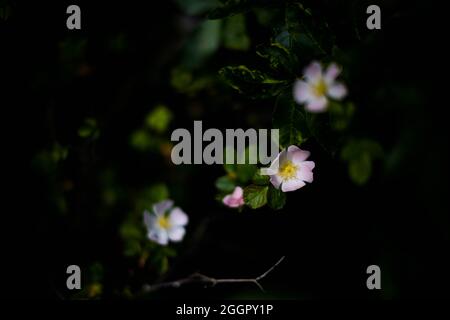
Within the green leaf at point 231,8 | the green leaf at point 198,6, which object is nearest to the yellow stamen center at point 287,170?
the green leaf at point 231,8

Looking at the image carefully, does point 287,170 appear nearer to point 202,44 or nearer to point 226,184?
point 226,184

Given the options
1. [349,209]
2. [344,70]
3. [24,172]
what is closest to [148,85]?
[24,172]

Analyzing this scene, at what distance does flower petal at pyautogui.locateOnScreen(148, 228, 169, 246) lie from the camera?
1573 mm

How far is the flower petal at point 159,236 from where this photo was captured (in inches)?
61.9

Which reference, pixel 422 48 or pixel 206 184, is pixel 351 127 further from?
pixel 206 184

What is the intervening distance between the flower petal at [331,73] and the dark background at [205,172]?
5 centimetres

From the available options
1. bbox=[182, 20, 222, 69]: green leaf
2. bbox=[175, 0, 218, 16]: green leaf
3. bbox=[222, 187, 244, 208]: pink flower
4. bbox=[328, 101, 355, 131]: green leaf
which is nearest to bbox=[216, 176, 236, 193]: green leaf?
bbox=[222, 187, 244, 208]: pink flower

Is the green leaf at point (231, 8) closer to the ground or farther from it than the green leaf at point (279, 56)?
farther from it

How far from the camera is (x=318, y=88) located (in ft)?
3.44

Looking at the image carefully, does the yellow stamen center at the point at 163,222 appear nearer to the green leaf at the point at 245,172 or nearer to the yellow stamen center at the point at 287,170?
the green leaf at the point at 245,172

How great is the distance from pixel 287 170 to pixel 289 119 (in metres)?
0.19

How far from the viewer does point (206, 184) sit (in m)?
2.21

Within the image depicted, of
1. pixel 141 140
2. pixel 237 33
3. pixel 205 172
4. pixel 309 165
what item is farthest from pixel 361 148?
pixel 141 140

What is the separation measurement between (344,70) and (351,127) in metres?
0.15
